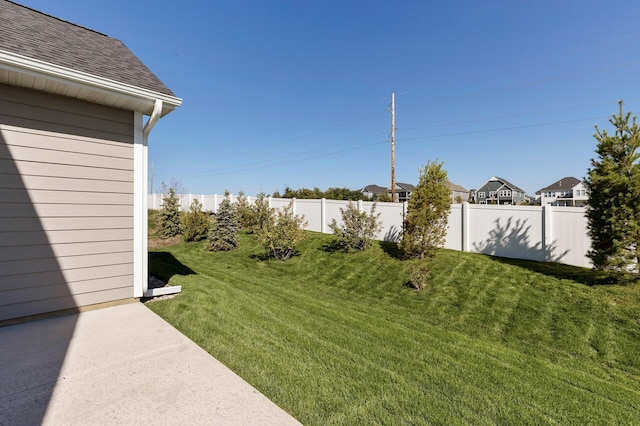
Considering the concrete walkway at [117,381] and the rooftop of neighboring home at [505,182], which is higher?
the rooftop of neighboring home at [505,182]

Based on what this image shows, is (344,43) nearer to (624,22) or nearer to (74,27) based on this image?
(624,22)

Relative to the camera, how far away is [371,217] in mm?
10547

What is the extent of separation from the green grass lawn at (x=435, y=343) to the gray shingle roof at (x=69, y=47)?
3513 mm

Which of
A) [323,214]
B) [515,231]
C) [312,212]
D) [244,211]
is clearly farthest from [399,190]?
[515,231]

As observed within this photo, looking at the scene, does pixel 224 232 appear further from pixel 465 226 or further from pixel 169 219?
pixel 465 226

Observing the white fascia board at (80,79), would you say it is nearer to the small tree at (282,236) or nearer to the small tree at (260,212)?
the small tree at (282,236)

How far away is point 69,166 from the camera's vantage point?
12.8ft

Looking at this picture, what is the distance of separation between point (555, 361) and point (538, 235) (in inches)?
221

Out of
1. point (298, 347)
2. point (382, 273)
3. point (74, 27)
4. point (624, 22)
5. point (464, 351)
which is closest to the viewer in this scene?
point (298, 347)

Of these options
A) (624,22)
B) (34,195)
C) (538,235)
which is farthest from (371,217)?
(624,22)

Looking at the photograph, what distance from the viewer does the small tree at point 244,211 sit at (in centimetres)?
1584

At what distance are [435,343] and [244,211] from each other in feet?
45.2

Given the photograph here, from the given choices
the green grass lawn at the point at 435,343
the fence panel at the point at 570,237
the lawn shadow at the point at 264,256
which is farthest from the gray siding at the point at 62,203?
the fence panel at the point at 570,237

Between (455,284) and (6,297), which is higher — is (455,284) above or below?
below
